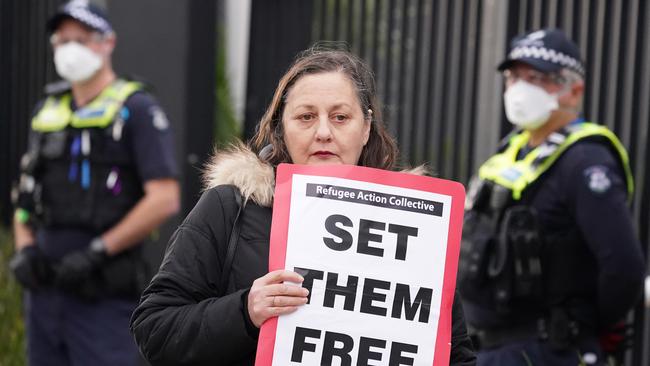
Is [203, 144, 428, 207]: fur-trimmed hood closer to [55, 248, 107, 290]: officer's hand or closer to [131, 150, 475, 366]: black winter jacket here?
[131, 150, 475, 366]: black winter jacket

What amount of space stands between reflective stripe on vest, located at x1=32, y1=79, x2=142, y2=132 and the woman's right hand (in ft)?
9.58

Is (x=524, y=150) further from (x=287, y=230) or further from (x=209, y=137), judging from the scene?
(x=209, y=137)

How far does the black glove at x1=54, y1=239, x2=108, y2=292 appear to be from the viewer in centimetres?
498

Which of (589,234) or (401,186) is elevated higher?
(401,186)

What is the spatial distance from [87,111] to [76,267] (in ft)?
2.51

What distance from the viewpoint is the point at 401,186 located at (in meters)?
2.51

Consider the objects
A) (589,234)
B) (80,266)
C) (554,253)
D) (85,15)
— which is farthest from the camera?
(85,15)

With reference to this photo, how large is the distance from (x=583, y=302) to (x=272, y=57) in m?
4.17

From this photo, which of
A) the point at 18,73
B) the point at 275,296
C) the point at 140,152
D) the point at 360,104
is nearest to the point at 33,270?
the point at 140,152

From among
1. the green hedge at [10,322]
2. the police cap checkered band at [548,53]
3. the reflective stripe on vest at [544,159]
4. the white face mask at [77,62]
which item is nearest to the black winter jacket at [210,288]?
the reflective stripe on vest at [544,159]

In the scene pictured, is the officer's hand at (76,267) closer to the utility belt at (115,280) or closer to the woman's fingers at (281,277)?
the utility belt at (115,280)

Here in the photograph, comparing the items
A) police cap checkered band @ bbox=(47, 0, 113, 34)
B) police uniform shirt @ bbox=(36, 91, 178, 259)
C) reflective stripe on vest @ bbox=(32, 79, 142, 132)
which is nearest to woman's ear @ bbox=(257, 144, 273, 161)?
police uniform shirt @ bbox=(36, 91, 178, 259)

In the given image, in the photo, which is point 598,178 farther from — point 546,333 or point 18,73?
point 18,73

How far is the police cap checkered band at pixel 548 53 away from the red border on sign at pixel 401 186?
1957mm
